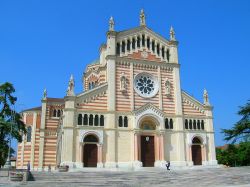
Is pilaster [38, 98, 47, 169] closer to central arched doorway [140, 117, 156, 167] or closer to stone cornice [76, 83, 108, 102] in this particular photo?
stone cornice [76, 83, 108, 102]

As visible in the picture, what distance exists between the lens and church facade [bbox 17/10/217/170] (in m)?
36.1

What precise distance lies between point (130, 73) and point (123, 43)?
13.8ft

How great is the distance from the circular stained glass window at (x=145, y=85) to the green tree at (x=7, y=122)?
14.8 metres

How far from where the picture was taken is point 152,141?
39.4 meters

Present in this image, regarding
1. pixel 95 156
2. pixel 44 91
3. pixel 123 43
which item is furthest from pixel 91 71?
pixel 95 156

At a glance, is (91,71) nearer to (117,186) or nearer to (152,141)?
(152,141)

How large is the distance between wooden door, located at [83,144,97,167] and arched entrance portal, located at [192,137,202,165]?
42.5 ft

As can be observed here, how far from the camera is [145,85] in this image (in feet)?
134

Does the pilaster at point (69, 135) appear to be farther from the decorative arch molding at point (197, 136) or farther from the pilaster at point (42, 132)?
the decorative arch molding at point (197, 136)

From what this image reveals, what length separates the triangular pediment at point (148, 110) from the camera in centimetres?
3847

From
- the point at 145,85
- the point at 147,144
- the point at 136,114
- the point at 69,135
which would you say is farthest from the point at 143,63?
the point at 69,135

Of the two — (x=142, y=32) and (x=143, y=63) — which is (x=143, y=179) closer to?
(x=143, y=63)

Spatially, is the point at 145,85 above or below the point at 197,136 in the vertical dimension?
above

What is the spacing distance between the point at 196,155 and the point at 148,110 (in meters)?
8.80
